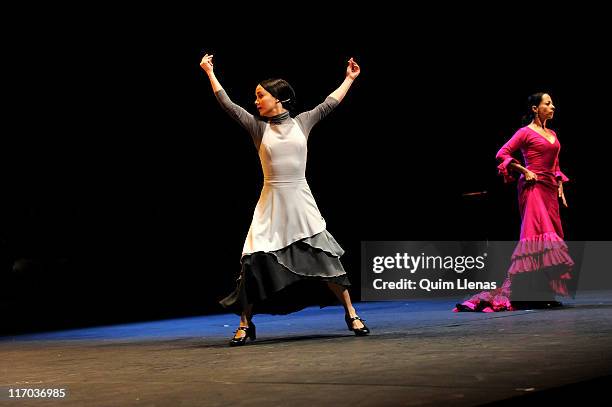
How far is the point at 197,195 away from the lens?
10648 mm

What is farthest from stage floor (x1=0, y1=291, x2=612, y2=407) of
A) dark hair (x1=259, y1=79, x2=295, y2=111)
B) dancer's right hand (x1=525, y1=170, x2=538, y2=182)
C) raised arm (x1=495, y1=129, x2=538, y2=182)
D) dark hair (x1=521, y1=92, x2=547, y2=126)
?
dark hair (x1=521, y1=92, x2=547, y2=126)

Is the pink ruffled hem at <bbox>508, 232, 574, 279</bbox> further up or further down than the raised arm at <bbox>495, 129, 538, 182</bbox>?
further down

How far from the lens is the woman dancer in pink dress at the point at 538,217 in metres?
7.86

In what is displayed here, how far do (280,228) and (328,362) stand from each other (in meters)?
1.28

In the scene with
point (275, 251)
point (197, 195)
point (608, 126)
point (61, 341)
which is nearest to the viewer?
point (275, 251)

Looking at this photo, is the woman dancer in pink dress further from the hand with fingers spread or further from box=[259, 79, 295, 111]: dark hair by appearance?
box=[259, 79, 295, 111]: dark hair

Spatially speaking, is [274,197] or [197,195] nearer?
[274,197]

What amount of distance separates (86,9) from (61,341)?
354 centimetres

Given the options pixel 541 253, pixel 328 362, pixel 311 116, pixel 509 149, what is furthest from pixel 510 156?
pixel 328 362

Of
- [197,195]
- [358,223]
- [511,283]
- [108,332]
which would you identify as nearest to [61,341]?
[108,332]

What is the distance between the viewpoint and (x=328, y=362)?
4711 millimetres

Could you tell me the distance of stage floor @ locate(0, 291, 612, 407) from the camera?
3.76 m

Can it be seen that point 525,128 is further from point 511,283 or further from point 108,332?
point 108,332

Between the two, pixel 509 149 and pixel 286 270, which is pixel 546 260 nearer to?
pixel 509 149
